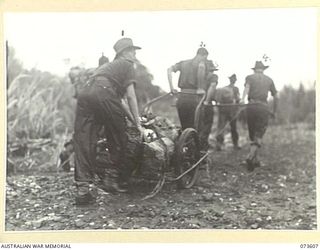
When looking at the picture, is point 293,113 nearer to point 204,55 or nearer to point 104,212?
point 204,55

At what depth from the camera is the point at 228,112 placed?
10.8ft

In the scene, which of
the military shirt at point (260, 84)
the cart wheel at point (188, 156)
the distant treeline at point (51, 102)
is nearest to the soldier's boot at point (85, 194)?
the distant treeline at point (51, 102)

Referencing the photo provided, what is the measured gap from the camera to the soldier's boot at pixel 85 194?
10.3 feet

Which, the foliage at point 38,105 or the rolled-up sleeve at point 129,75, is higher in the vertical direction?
the rolled-up sleeve at point 129,75

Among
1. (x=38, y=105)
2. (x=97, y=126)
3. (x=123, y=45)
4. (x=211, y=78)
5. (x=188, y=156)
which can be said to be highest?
(x=123, y=45)

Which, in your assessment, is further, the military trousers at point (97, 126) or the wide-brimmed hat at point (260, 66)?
the wide-brimmed hat at point (260, 66)

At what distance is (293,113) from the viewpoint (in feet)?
10.5

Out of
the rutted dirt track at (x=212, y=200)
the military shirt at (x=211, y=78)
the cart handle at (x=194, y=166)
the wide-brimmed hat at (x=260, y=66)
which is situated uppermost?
the wide-brimmed hat at (x=260, y=66)

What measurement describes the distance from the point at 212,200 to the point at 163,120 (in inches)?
18.4

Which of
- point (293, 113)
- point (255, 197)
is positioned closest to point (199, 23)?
point (293, 113)

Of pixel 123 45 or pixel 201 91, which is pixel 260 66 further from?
pixel 123 45

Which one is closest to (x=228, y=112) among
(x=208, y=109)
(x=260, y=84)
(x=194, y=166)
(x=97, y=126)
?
(x=208, y=109)

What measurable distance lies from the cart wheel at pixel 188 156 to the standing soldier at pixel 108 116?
0.23m

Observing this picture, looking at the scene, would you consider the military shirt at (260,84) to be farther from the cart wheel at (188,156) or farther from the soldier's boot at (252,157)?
the cart wheel at (188,156)
